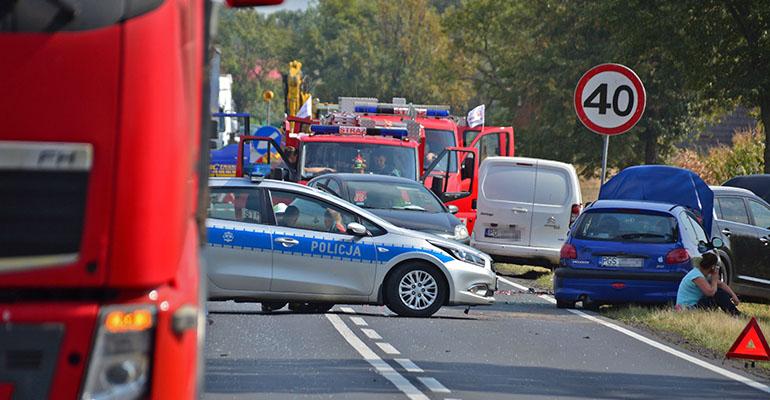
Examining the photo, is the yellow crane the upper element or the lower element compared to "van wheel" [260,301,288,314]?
upper

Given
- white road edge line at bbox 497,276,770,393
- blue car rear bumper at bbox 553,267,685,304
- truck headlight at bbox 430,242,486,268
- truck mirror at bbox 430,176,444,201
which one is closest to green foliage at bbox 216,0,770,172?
truck mirror at bbox 430,176,444,201

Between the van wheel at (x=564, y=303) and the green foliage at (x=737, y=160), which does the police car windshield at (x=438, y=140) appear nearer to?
the green foliage at (x=737, y=160)

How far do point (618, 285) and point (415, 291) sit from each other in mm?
3375

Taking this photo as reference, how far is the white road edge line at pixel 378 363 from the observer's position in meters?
11.6

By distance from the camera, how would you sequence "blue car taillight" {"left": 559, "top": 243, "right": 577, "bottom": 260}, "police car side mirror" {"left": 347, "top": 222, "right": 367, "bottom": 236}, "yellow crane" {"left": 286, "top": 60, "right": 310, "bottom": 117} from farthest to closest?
"yellow crane" {"left": 286, "top": 60, "right": 310, "bottom": 117}, "blue car taillight" {"left": 559, "top": 243, "right": 577, "bottom": 260}, "police car side mirror" {"left": 347, "top": 222, "right": 367, "bottom": 236}

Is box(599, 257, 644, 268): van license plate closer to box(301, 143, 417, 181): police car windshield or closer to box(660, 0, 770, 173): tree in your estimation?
box(301, 143, 417, 181): police car windshield

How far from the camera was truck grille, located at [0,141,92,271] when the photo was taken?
575 cm

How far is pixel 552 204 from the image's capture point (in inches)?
1008

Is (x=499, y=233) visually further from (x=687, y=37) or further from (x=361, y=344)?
(x=361, y=344)

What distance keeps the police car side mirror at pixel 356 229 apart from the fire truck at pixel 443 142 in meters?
7.51

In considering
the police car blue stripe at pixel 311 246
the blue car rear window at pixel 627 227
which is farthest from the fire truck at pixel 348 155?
the police car blue stripe at pixel 311 246

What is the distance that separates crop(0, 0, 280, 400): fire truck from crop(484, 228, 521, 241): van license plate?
19636mm

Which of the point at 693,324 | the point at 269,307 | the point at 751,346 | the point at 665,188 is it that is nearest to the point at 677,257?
the point at 693,324

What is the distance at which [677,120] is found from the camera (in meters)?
48.8
